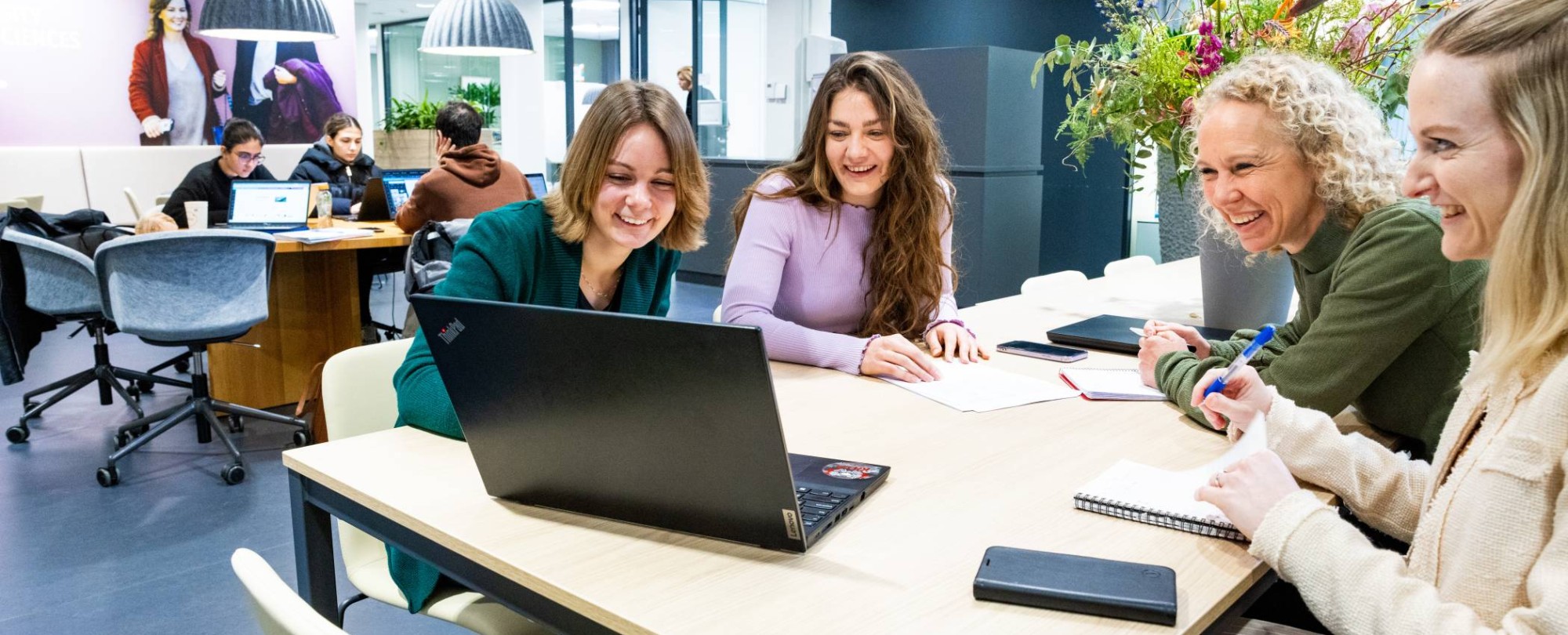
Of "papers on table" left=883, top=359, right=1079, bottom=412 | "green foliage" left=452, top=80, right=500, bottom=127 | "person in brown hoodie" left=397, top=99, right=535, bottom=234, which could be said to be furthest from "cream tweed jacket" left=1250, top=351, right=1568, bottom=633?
"green foliage" left=452, top=80, right=500, bottom=127

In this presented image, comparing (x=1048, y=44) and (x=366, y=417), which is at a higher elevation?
(x=1048, y=44)

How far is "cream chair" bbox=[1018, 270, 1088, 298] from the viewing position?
298cm

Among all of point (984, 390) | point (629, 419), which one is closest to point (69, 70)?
point (984, 390)

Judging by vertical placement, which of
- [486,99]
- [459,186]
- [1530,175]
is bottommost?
[459,186]

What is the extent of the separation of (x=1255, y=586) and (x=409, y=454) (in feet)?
3.49

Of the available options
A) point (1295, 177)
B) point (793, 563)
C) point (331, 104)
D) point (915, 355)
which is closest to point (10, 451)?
point (915, 355)

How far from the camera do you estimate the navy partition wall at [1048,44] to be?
20.8 ft

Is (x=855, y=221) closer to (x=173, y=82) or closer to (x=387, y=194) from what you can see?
(x=387, y=194)

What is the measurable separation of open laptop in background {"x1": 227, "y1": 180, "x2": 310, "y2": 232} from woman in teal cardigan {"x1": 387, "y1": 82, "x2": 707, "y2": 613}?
3.51m

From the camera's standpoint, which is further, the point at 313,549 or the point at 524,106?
the point at 524,106

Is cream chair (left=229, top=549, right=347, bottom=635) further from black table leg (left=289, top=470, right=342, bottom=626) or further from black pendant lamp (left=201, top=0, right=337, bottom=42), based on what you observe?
black pendant lamp (left=201, top=0, right=337, bottom=42)

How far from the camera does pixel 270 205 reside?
491 cm

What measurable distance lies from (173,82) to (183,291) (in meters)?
5.10

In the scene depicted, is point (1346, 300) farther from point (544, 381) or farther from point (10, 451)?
point (10, 451)
